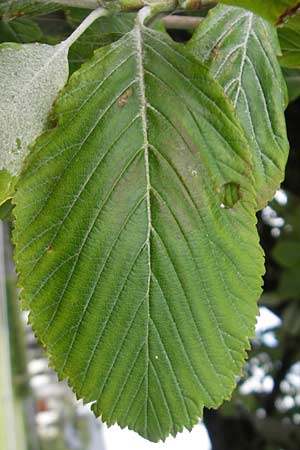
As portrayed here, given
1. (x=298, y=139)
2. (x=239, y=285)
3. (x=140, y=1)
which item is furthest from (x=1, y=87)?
(x=298, y=139)

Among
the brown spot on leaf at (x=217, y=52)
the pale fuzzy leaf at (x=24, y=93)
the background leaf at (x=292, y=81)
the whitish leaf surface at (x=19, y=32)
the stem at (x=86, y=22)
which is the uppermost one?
the stem at (x=86, y=22)

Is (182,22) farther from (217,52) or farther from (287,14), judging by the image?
(287,14)

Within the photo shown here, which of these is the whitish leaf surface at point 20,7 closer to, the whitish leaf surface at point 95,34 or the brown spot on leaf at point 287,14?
the whitish leaf surface at point 95,34

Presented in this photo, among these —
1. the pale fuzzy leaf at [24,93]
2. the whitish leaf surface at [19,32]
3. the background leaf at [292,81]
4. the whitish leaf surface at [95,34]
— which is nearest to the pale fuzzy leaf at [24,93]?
the pale fuzzy leaf at [24,93]

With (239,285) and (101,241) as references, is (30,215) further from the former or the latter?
(239,285)

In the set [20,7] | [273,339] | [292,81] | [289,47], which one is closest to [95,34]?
[20,7]

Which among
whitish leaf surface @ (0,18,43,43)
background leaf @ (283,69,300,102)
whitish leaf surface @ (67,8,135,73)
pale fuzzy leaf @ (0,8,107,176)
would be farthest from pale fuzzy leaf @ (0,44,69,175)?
background leaf @ (283,69,300,102)

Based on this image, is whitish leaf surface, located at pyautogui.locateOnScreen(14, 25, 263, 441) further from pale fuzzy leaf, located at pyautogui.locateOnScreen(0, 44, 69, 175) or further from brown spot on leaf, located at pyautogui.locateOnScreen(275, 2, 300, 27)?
brown spot on leaf, located at pyautogui.locateOnScreen(275, 2, 300, 27)
